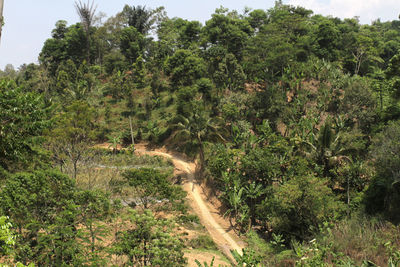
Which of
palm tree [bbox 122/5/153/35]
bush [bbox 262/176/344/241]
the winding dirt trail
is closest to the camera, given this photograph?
bush [bbox 262/176/344/241]

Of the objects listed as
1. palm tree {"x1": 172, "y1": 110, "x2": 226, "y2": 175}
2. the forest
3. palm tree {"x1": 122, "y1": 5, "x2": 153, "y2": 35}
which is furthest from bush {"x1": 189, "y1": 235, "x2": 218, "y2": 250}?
palm tree {"x1": 122, "y1": 5, "x2": 153, "y2": 35}

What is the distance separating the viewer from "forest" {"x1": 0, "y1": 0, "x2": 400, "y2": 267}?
9.16m

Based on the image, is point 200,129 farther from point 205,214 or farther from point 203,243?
point 203,243

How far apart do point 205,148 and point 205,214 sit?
5272 millimetres

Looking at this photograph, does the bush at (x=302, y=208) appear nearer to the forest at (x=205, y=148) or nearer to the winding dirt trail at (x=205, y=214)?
the forest at (x=205, y=148)

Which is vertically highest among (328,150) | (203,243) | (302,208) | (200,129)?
(200,129)

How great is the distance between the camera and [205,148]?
21.8 metres

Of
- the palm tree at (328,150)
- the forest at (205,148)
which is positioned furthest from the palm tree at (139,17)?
the palm tree at (328,150)

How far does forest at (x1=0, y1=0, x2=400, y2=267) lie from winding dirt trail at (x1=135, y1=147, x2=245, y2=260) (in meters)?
0.46

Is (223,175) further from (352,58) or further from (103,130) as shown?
(352,58)

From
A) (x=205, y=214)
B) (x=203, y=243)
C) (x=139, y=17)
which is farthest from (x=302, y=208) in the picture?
(x=139, y=17)

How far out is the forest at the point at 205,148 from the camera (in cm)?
916

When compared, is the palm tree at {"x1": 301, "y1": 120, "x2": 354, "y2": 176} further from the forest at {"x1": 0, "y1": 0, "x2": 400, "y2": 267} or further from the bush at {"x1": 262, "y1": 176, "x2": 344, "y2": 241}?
the bush at {"x1": 262, "y1": 176, "x2": 344, "y2": 241}

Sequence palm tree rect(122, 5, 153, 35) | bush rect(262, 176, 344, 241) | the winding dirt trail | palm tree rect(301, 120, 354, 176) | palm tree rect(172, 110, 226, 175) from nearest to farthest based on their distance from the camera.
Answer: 1. bush rect(262, 176, 344, 241)
2. the winding dirt trail
3. palm tree rect(301, 120, 354, 176)
4. palm tree rect(172, 110, 226, 175)
5. palm tree rect(122, 5, 153, 35)
